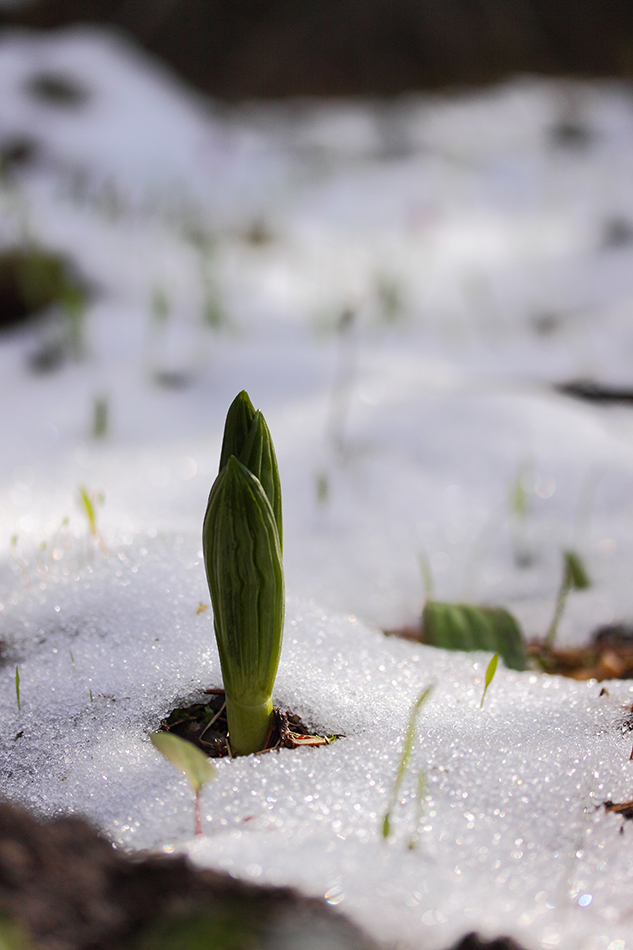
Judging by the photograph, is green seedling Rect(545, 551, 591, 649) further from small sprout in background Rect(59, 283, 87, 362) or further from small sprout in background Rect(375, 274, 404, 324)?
small sprout in background Rect(375, 274, 404, 324)

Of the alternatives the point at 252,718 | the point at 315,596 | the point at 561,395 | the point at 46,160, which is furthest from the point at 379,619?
the point at 46,160

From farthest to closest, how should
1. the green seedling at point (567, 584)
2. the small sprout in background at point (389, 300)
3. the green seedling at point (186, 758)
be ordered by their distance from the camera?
1. the small sprout in background at point (389, 300)
2. the green seedling at point (567, 584)
3. the green seedling at point (186, 758)

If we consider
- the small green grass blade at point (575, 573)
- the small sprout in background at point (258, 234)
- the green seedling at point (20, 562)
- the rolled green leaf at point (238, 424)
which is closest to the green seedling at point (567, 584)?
the small green grass blade at point (575, 573)

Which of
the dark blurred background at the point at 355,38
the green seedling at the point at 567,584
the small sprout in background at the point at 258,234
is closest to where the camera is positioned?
the green seedling at the point at 567,584

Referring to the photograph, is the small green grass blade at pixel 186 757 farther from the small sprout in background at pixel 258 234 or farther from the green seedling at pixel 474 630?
the small sprout in background at pixel 258 234

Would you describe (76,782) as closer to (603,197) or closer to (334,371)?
(334,371)

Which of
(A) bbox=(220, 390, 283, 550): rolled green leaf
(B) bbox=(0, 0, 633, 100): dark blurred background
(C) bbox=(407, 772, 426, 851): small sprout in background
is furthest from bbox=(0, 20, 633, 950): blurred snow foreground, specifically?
(B) bbox=(0, 0, 633, 100): dark blurred background
